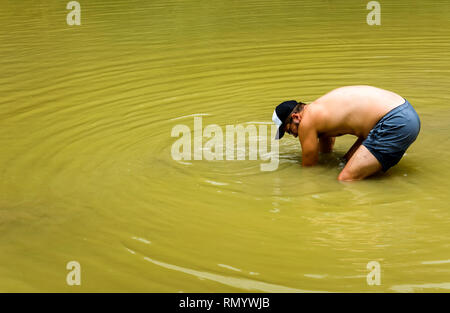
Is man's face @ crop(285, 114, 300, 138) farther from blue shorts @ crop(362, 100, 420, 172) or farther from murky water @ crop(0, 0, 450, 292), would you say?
blue shorts @ crop(362, 100, 420, 172)

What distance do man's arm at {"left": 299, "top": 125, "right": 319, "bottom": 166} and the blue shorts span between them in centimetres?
39

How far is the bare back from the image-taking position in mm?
4844

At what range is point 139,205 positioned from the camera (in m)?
4.63

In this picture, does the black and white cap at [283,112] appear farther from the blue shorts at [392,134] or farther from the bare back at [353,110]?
the blue shorts at [392,134]

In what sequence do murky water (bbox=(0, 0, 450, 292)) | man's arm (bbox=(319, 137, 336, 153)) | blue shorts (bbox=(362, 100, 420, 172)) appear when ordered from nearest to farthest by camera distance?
murky water (bbox=(0, 0, 450, 292))
blue shorts (bbox=(362, 100, 420, 172))
man's arm (bbox=(319, 137, 336, 153))

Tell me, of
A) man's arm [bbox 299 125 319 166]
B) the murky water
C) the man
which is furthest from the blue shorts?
man's arm [bbox 299 125 319 166]

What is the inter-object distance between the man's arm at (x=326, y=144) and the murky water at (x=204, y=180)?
75 mm

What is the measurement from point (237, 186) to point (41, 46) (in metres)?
6.97

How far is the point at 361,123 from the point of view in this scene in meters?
4.90

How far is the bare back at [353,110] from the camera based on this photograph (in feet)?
15.9

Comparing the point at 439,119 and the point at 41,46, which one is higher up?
the point at 41,46

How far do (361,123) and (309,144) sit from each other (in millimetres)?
441
